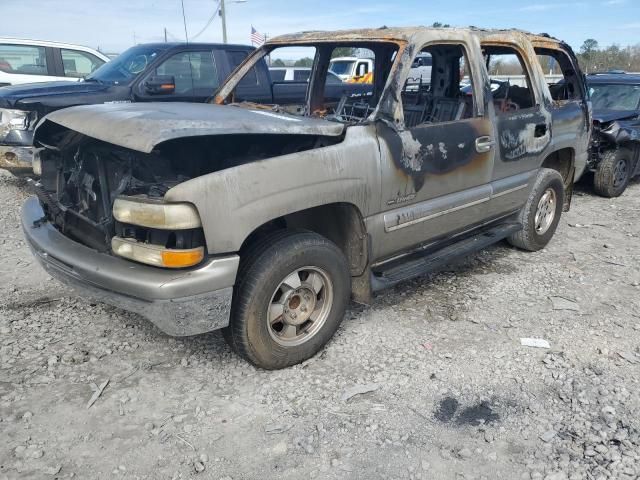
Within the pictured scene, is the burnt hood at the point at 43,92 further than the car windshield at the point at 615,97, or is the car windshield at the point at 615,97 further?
the car windshield at the point at 615,97

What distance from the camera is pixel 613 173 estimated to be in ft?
23.2

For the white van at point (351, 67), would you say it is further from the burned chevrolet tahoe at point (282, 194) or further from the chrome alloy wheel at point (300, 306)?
the chrome alloy wheel at point (300, 306)

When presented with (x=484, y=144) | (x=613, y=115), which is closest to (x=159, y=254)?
(x=484, y=144)

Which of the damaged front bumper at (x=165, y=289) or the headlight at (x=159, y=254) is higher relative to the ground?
the headlight at (x=159, y=254)

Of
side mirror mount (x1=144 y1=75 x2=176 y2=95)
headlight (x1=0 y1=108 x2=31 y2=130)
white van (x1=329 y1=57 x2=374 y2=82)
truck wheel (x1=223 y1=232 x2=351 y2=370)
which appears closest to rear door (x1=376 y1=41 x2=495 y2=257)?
truck wheel (x1=223 y1=232 x2=351 y2=370)

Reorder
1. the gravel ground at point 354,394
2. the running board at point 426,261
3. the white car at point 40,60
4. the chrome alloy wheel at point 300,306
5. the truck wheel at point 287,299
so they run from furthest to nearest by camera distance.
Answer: the white car at point 40,60, the running board at point 426,261, the chrome alloy wheel at point 300,306, the truck wheel at point 287,299, the gravel ground at point 354,394

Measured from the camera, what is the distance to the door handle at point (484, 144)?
3808mm

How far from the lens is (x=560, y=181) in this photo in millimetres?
4996

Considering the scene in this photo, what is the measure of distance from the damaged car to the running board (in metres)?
3.42

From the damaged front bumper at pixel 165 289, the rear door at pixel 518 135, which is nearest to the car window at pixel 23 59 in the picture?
the rear door at pixel 518 135

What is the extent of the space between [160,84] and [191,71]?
0.85 meters

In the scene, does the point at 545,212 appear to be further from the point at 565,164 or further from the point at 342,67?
the point at 342,67

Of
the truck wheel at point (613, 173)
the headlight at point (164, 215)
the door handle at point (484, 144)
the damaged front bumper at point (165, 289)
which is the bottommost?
the truck wheel at point (613, 173)

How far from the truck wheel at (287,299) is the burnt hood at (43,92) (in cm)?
457
